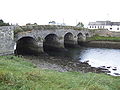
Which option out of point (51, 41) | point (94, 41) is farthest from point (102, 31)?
point (51, 41)

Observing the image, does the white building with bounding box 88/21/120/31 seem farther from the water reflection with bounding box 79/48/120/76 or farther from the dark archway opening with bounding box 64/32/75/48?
the water reflection with bounding box 79/48/120/76

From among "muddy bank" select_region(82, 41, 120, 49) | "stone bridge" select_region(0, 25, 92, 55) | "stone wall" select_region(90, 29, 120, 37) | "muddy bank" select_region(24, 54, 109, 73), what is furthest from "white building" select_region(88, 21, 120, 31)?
"muddy bank" select_region(24, 54, 109, 73)

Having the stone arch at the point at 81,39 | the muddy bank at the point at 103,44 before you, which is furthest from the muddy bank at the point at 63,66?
the stone arch at the point at 81,39

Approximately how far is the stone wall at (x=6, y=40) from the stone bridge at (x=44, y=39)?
9.35ft

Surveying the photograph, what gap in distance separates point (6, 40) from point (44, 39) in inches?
727

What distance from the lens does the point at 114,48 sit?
50.7m

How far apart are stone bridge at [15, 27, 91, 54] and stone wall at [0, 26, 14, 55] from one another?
2851mm

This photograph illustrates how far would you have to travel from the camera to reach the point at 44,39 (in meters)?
46.9

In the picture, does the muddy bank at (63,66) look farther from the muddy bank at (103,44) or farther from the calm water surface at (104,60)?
the muddy bank at (103,44)

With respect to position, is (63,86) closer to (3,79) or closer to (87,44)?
(3,79)

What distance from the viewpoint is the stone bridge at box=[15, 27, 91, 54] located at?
3684 centimetres

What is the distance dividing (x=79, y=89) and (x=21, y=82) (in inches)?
98.3

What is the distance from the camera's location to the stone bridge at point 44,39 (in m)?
36.8

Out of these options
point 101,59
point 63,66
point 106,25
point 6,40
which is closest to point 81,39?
point 101,59
